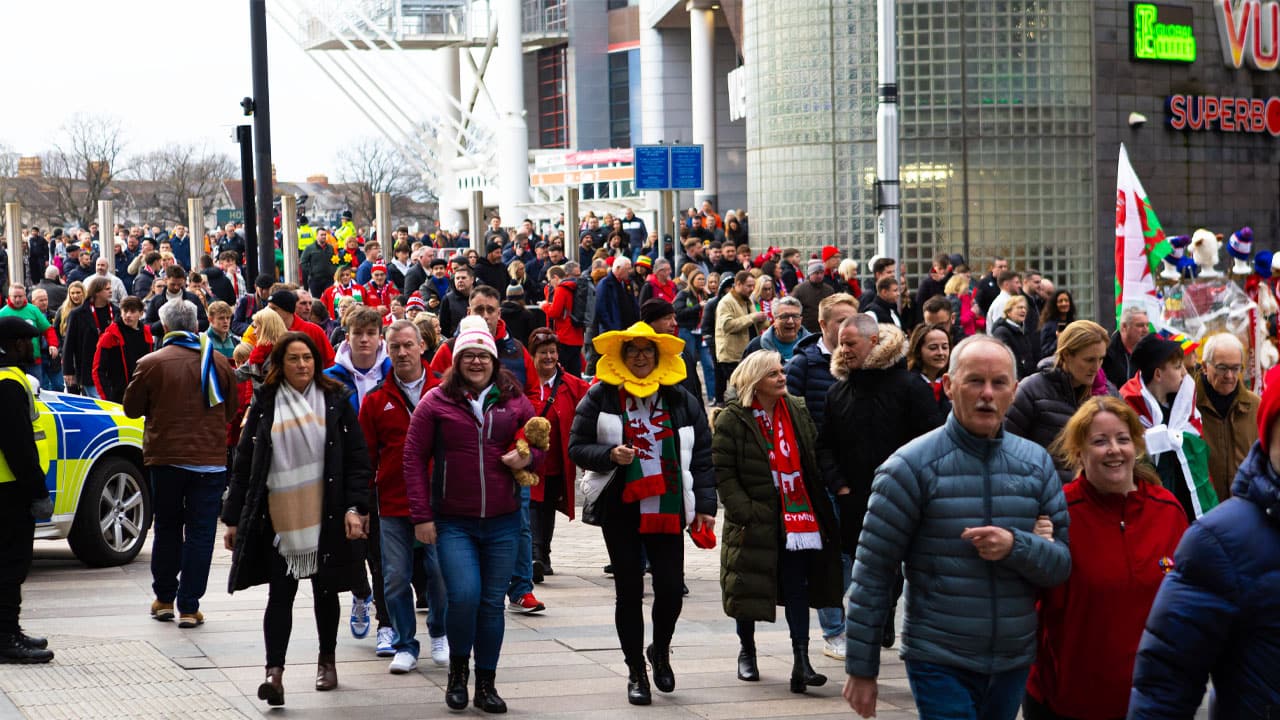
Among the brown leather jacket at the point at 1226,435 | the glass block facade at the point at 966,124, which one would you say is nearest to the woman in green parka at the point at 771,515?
the brown leather jacket at the point at 1226,435

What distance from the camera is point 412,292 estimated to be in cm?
1959

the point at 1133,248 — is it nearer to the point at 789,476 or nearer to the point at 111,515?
the point at 789,476

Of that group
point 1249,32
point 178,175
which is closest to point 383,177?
point 178,175

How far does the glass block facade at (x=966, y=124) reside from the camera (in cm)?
2278

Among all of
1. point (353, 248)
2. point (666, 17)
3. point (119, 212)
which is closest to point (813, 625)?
point (353, 248)

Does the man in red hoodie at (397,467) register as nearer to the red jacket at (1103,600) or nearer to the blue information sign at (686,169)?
the red jacket at (1103,600)

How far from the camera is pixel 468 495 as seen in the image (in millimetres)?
7590

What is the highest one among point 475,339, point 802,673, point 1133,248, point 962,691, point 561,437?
point 1133,248

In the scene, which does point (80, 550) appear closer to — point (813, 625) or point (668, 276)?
point (813, 625)

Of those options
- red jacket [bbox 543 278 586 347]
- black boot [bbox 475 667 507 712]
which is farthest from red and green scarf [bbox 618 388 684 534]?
red jacket [bbox 543 278 586 347]

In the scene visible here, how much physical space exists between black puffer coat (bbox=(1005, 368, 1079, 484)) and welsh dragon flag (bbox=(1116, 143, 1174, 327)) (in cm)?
587

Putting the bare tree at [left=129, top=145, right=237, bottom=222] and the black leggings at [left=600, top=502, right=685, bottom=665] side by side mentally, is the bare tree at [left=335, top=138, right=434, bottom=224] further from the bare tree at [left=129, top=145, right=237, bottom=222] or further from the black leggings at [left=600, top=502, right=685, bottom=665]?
the black leggings at [left=600, top=502, right=685, bottom=665]

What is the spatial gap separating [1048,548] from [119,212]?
9498cm

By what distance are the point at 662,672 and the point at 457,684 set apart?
0.98 metres
